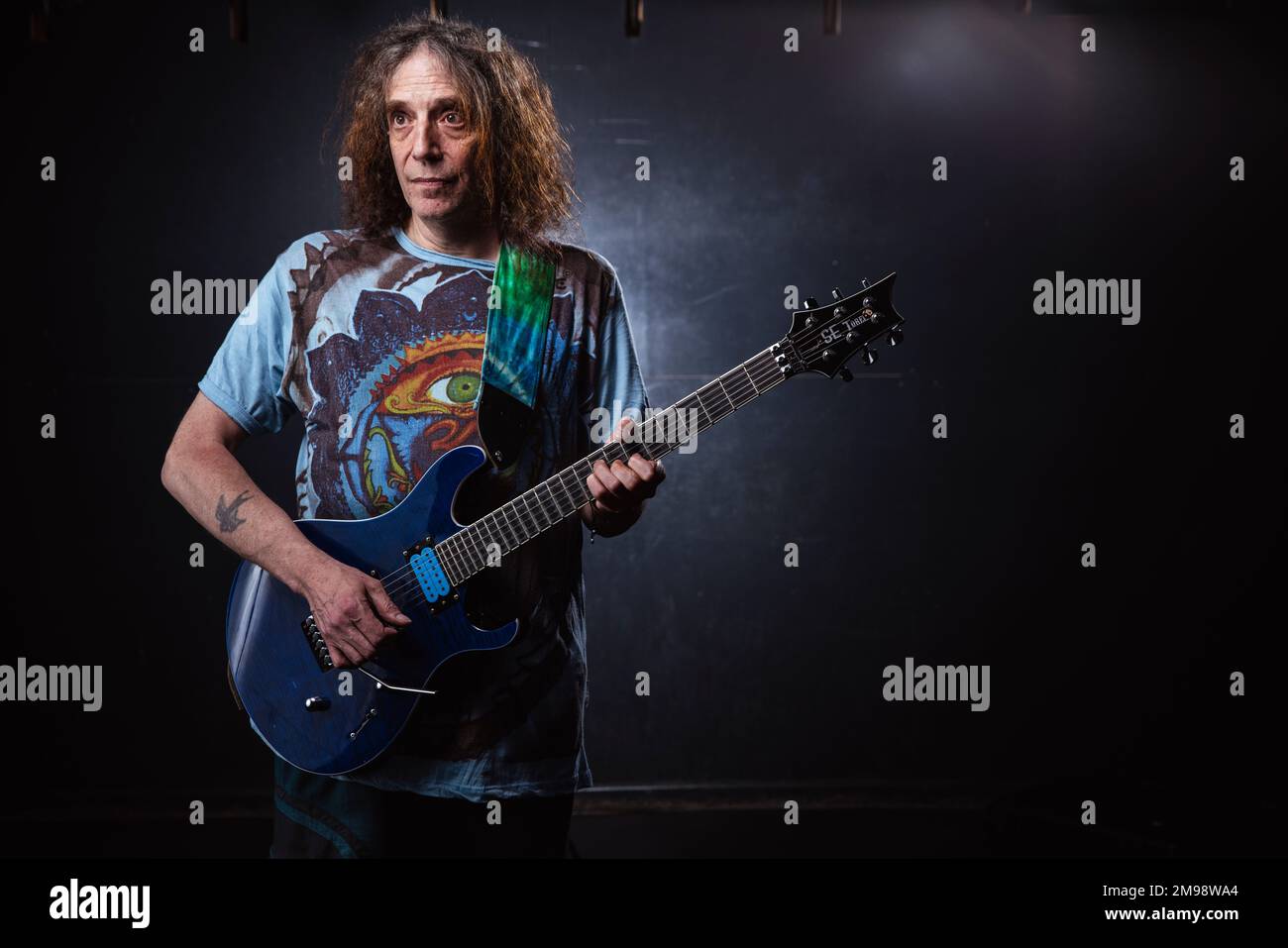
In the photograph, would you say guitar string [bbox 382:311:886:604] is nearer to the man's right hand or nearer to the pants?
the man's right hand

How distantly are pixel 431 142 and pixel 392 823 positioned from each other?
126 centimetres

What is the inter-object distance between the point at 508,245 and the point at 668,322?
1.43m

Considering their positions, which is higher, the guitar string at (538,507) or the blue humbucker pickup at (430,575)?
the guitar string at (538,507)

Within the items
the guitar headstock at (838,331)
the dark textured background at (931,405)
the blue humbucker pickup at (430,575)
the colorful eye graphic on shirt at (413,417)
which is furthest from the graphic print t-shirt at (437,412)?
the dark textured background at (931,405)

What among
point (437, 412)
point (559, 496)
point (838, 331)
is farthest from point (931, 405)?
point (437, 412)

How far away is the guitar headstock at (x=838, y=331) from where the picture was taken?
1990 mm

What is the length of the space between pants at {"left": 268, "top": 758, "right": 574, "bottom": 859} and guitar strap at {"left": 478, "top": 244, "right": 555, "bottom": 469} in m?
0.62

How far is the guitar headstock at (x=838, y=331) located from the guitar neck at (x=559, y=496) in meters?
0.02

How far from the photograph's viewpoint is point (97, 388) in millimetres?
3357

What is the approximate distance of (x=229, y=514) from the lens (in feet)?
6.64

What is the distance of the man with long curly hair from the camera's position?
1.95 meters

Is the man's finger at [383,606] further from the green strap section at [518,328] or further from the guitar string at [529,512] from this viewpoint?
the green strap section at [518,328]
